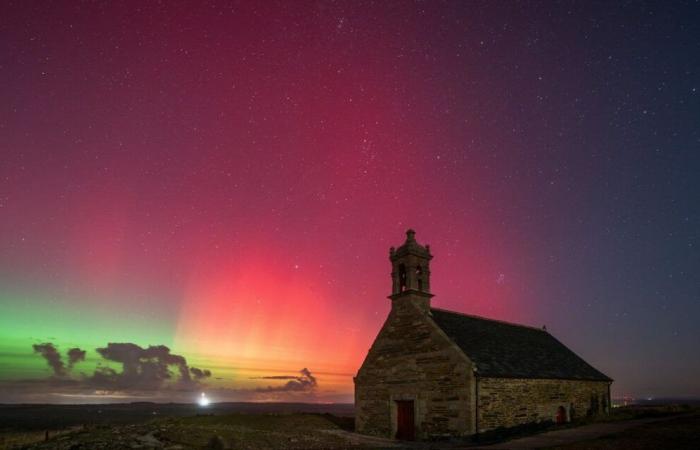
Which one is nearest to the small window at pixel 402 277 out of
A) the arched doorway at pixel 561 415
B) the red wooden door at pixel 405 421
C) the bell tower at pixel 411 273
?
the bell tower at pixel 411 273

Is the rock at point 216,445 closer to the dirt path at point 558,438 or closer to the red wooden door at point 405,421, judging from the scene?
the red wooden door at point 405,421

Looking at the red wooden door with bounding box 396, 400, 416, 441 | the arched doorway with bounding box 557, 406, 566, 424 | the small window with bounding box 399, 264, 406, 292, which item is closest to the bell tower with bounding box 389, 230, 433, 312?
the small window with bounding box 399, 264, 406, 292

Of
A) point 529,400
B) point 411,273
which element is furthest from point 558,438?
point 411,273

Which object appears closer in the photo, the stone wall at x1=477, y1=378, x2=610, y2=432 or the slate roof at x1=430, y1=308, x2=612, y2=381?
the stone wall at x1=477, y1=378, x2=610, y2=432

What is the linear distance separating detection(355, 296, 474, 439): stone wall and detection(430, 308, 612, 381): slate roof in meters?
1.00

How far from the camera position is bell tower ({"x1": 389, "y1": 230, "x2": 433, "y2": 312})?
28453 millimetres

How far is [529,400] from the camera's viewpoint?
26.6 m

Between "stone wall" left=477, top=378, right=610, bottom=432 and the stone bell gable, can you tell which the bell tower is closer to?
the stone bell gable

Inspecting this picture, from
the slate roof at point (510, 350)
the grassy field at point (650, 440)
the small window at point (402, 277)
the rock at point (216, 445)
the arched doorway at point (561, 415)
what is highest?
the small window at point (402, 277)

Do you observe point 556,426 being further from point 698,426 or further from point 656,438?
point 656,438

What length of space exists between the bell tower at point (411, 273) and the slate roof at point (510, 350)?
1.42m

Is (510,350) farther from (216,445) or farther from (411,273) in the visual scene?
(216,445)

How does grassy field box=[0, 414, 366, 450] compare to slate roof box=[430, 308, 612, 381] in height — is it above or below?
below

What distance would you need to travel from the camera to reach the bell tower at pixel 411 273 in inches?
1120
